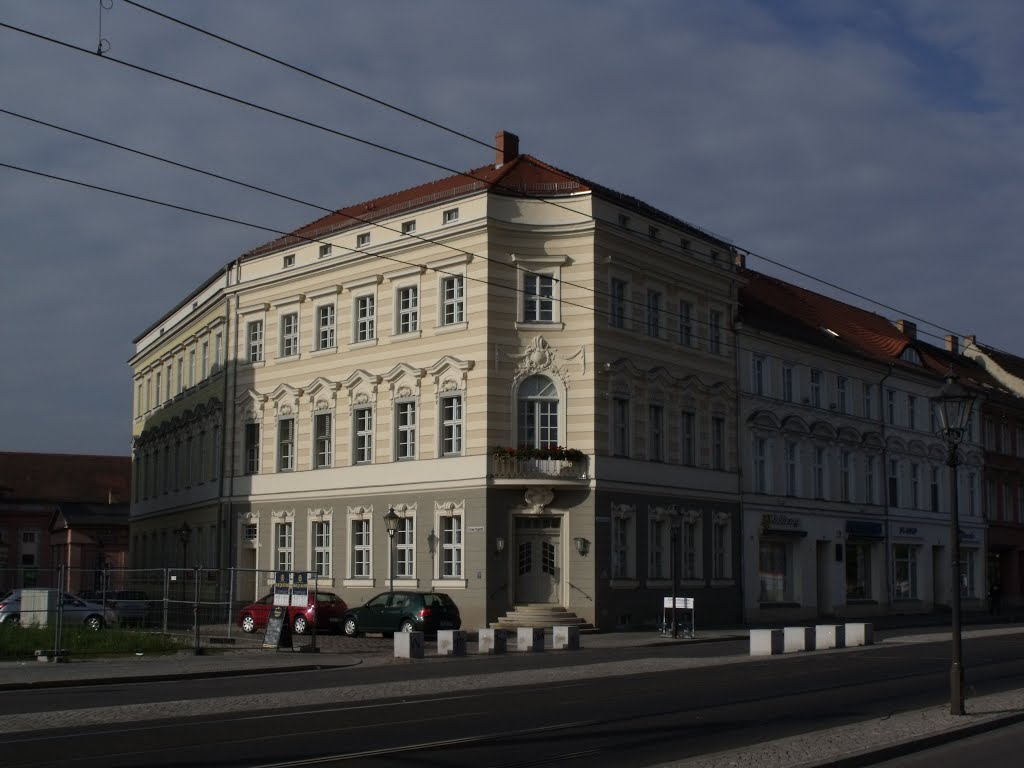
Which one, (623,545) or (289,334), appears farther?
Answer: (289,334)

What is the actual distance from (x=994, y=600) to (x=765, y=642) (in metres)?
34.6

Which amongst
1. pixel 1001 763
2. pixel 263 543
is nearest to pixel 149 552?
pixel 263 543

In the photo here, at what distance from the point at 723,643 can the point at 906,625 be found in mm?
13950

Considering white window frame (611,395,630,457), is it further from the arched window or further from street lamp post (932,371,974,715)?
street lamp post (932,371,974,715)

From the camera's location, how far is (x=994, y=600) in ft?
194

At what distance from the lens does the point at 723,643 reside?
35438mm

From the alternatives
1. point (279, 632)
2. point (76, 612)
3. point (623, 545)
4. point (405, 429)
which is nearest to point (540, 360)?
point (405, 429)

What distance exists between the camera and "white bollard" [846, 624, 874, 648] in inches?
1321

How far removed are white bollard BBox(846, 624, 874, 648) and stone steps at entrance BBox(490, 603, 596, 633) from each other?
7.65 metres

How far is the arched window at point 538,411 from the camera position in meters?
39.1

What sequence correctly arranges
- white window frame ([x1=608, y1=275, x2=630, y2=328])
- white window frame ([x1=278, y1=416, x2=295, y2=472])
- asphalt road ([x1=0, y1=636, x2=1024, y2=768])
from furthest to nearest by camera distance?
white window frame ([x1=278, y1=416, x2=295, y2=472]) < white window frame ([x1=608, y1=275, x2=630, y2=328]) < asphalt road ([x1=0, y1=636, x2=1024, y2=768])

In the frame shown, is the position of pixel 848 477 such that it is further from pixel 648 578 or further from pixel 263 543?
pixel 263 543

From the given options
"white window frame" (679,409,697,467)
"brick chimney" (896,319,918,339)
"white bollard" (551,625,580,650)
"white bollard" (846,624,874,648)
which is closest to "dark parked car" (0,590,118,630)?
"white bollard" (551,625,580,650)

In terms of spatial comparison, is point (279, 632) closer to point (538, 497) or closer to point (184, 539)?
point (538, 497)
